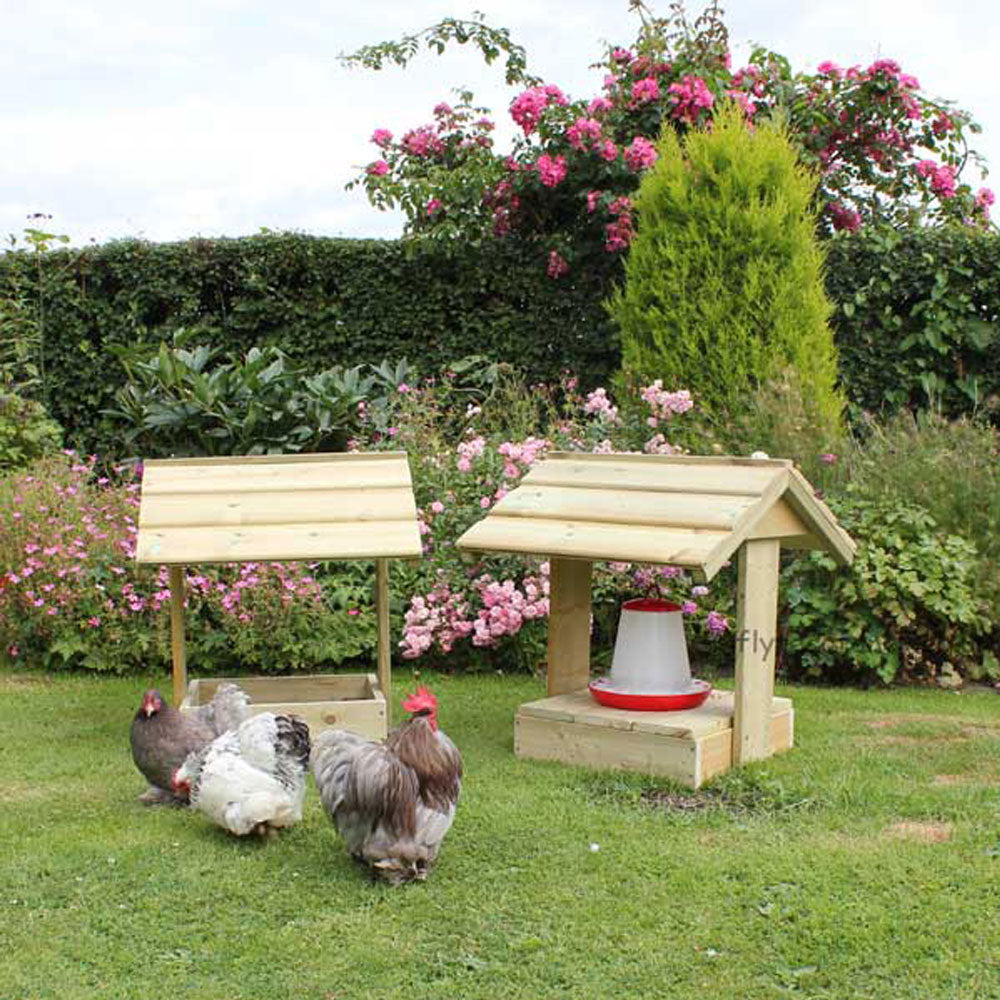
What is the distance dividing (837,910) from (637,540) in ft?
5.92

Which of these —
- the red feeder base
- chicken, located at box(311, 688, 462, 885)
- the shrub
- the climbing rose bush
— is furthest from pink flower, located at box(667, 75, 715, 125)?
chicken, located at box(311, 688, 462, 885)

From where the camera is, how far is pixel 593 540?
5.66 meters

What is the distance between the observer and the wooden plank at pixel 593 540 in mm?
5355

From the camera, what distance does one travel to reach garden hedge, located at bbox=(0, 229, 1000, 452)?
11406mm

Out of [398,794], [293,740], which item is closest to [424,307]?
[293,740]

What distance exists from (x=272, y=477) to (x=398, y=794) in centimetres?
258

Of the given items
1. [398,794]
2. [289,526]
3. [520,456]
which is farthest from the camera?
[520,456]

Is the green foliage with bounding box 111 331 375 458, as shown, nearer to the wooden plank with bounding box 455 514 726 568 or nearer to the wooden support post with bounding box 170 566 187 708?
the wooden support post with bounding box 170 566 187 708

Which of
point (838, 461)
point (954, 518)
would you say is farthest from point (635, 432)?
point (954, 518)

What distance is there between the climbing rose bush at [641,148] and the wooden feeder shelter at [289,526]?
5940 mm

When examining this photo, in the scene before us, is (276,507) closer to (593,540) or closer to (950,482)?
(593,540)

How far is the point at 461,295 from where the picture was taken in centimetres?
1273

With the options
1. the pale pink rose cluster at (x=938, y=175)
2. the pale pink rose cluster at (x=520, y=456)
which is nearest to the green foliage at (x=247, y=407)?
the pale pink rose cluster at (x=520, y=456)

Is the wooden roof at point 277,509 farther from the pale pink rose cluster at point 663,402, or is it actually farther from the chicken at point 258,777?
the pale pink rose cluster at point 663,402
